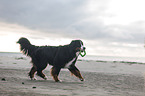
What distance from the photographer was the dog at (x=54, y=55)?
24.8ft

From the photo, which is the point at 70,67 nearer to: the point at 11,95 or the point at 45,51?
the point at 45,51

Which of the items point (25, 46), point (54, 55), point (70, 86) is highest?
point (25, 46)

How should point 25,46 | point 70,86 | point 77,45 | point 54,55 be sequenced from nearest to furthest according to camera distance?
point 70,86 < point 77,45 < point 54,55 < point 25,46

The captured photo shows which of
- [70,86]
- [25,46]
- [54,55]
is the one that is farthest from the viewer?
[25,46]

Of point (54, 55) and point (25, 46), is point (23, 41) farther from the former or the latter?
point (54, 55)

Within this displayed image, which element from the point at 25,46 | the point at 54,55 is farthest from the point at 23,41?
the point at 54,55

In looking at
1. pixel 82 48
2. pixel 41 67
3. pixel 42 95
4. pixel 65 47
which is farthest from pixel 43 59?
pixel 42 95

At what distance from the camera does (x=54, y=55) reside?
7.82 metres

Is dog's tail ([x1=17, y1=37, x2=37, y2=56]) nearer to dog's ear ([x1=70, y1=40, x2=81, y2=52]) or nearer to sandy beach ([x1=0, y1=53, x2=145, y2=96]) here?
sandy beach ([x1=0, y1=53, x2=145, y2=96])

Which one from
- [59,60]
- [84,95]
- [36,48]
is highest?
[36,48]

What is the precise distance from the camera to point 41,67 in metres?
7.87

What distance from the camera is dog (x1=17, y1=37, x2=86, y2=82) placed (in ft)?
24.8

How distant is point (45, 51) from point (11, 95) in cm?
382

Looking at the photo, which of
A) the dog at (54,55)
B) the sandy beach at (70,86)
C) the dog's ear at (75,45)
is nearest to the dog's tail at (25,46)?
the dog at (54,55)
